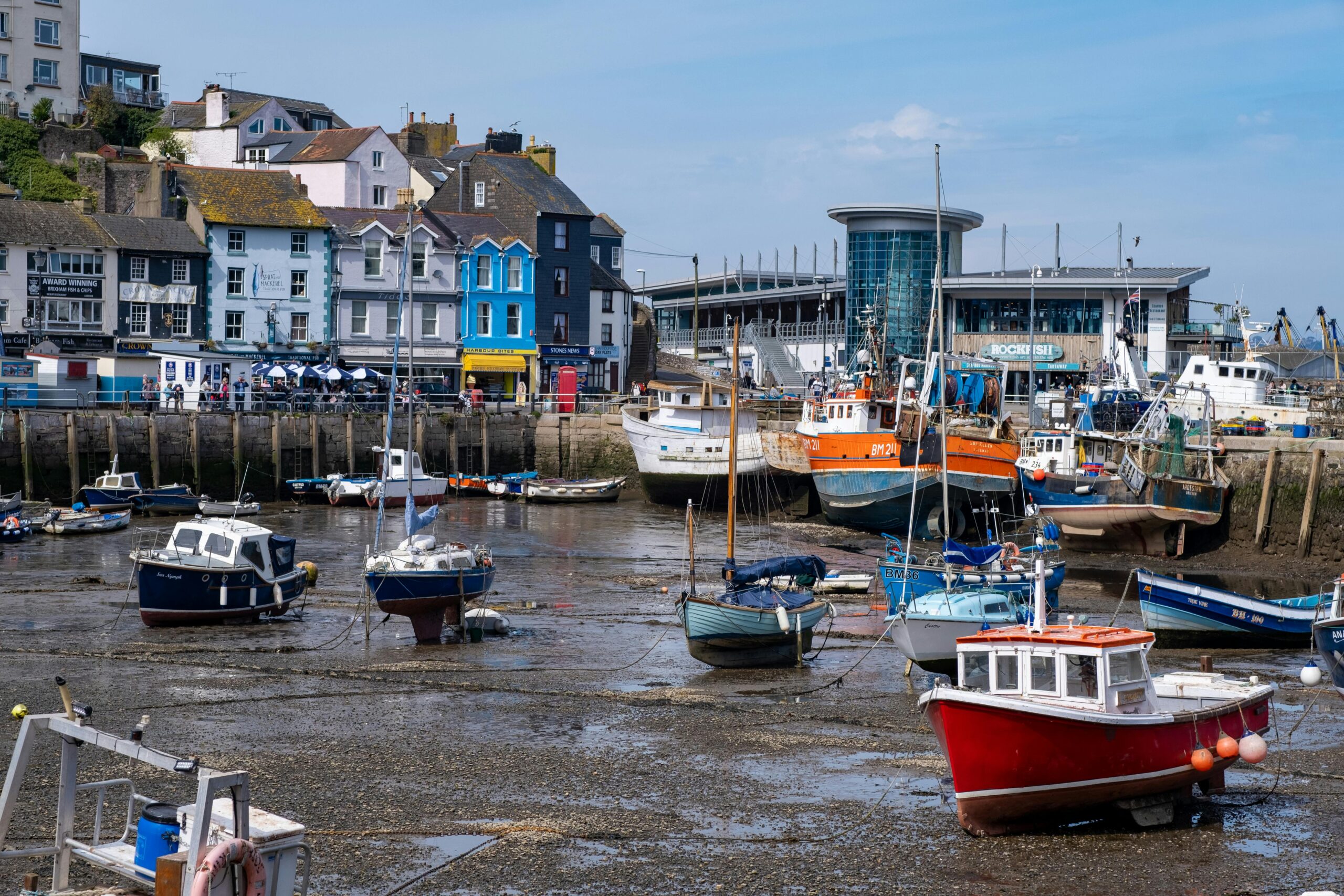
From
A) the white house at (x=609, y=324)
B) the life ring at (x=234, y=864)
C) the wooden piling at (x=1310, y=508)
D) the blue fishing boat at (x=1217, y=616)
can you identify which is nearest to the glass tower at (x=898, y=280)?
the white house at (x=609, y=324)

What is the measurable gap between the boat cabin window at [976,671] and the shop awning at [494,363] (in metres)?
49.7

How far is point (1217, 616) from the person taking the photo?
25.5 m

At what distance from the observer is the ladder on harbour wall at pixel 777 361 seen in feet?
261

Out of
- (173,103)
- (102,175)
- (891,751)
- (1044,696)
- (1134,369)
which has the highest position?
(173,103)

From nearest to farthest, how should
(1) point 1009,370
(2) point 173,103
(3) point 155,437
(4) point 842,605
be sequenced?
(4) point 842,605 → (3) point 155,437 → (1) point 1009,370 → (2) point 173,103

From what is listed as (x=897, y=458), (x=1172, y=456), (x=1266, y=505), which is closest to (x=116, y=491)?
(x=897, y=458)

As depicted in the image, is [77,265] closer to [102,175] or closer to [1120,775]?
[102,175]

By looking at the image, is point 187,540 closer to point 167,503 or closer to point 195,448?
point 167,503

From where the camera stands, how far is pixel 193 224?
59.4 m

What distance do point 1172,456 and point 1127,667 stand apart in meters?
27.3

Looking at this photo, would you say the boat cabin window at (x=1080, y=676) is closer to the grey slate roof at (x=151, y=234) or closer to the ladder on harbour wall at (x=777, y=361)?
the grey slate roof at (x=151, y=234)

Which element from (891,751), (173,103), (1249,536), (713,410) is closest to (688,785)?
(891,751)

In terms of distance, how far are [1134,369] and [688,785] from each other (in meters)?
45.6

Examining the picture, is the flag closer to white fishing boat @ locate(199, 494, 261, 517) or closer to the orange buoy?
white fishing boat @ locate(199, 494, 261, 517)
